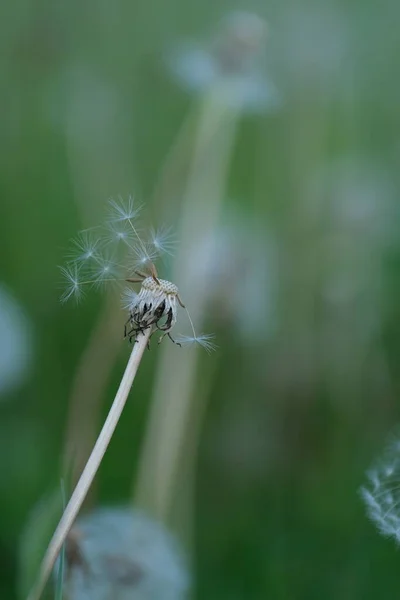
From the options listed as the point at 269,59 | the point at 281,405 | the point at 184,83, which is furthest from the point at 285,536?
the point at 269,59

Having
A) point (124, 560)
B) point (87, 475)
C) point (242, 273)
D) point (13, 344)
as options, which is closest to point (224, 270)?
point (242, 273)

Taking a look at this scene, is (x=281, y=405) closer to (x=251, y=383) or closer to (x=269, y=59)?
(x=251, y=383)

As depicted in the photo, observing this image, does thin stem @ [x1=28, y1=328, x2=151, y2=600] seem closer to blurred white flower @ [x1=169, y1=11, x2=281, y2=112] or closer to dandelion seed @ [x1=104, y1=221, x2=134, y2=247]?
dandelion seed @ [x1=104, y1=221, x2=134, y2=247]

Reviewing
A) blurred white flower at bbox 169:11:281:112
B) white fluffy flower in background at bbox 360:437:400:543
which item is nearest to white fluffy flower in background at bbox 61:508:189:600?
white fluffy flower in background at bbox 360:437:400:543

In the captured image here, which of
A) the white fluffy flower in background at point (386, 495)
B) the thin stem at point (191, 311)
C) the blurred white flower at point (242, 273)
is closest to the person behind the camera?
the white fluffy flower in background at point (386, 495)

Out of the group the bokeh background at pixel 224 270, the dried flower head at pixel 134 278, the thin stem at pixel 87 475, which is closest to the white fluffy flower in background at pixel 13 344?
the bokeh background at pixel 224 270

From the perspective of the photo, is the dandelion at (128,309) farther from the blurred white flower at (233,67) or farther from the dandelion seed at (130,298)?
the blurred white flower at (233,67)
